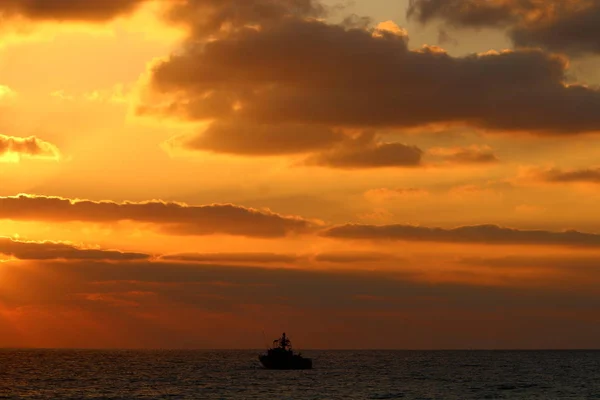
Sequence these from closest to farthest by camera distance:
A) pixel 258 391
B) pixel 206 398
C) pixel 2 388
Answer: pixel 206 398, pixel 258 391, pixel 2 388

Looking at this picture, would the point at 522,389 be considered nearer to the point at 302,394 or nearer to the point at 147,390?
the point at 302,394

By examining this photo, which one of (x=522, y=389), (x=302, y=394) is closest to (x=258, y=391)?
(x=302, y=394)

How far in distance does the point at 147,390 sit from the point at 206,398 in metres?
26.7

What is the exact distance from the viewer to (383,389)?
193375 millimetres

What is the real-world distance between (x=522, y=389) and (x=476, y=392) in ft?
49.3

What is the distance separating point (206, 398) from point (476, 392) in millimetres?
57401

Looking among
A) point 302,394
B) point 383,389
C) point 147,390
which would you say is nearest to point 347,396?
point 302,394

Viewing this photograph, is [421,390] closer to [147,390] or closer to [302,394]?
[302,394]

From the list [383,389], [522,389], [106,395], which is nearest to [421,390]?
[383,389]

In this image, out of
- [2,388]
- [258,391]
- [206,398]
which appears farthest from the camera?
[2,388]

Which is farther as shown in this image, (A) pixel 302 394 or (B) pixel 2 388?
(B) pixel 2 388

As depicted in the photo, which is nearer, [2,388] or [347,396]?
[347,396]

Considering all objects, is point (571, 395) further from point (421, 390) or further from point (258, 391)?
point (258, 391)

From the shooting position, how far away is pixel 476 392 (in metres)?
189
